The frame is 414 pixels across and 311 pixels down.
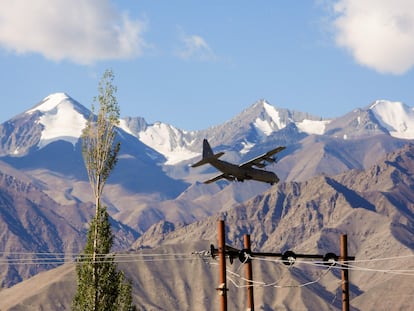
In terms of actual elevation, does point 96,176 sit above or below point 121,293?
above

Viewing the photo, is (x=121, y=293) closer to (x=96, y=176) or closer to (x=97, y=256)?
(x=97, y=256)

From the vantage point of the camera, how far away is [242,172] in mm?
65000

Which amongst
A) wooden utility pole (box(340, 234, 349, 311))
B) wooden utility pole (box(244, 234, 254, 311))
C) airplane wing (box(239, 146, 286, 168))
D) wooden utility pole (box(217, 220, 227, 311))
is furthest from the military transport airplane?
wooden utility pole (box(217, 220, 227, 311))

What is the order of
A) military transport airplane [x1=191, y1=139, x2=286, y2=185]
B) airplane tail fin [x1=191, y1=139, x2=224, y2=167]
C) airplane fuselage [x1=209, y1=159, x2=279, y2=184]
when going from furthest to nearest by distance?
1. airplane tail fin [x1=191, y1=139, x2=224, y2=167]
2. military transport airplane [x1=191, y1=139, x2=286, y2=185]
3. airplane fuselage [x1=209, y1=159, x2=279, y2=184]

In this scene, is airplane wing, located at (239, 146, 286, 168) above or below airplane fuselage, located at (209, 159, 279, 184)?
above

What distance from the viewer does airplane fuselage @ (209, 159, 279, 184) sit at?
64.2m

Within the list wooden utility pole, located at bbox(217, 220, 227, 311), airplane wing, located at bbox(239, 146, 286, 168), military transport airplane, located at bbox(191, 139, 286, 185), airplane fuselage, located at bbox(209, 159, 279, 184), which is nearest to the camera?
wooden utility pole, located at bbox(217, 220, 227, 311)

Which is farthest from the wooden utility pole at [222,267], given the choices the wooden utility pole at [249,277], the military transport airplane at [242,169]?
the military transport airplane at [242,169]

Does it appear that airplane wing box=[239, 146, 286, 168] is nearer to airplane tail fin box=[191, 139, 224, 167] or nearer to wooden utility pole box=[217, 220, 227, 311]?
airplane tail fin box=[191, 139, 224, 167]

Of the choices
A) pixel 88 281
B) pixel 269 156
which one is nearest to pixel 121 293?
pixel 88 281

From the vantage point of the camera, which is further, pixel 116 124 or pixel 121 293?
pixel 116 124

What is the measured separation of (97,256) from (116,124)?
12.9m

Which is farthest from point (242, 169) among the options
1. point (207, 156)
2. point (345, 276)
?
point (345, 276)

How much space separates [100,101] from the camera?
77.7 m
